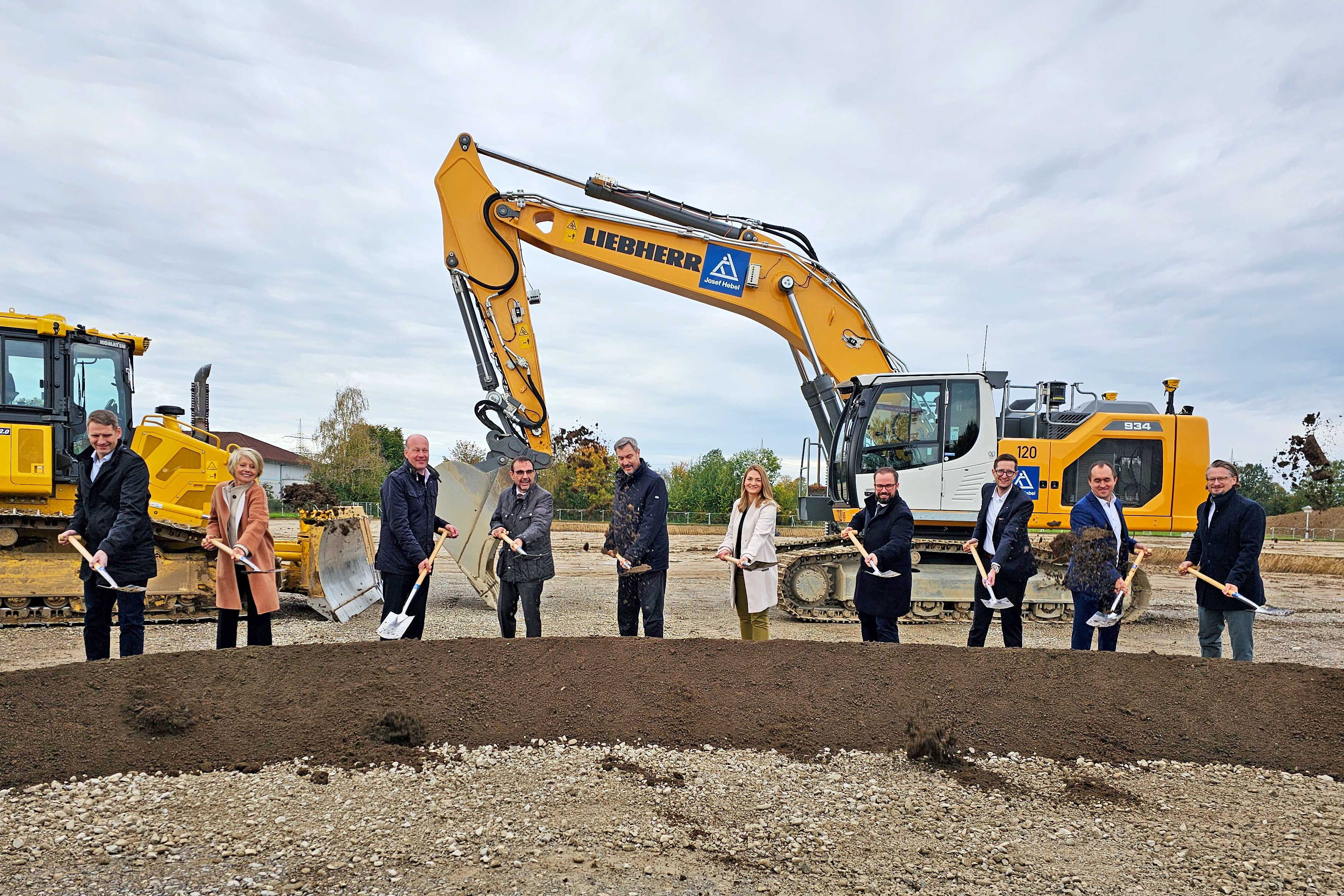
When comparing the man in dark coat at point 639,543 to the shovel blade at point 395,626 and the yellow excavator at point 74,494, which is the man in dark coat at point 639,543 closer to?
the shovel blade at point 395,626

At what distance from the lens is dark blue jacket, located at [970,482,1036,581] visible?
4895 millimetres

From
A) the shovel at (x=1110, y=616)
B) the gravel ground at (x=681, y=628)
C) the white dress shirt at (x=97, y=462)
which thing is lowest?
the gravel ground at (x=681, y=628)

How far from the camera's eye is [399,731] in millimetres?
3543

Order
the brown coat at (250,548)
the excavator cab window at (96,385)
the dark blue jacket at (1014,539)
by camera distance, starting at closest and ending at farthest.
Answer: the brown coat at (250,548)
the dark blue jacket at (1014,539)
the excavator cab window at (96,385)

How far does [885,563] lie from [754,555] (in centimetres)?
81

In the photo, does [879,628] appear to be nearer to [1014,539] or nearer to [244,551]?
[1014,539]

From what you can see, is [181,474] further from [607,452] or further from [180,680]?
[607,452]

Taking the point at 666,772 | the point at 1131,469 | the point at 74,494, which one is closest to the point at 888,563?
the point at 666,772

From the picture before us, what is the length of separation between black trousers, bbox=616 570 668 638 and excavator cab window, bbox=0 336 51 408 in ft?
20.9

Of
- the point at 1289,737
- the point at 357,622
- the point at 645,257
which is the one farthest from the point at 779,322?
the point at 1289,737

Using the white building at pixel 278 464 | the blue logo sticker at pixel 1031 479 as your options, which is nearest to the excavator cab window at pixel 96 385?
the blue logo sticker at pixel 1031 479

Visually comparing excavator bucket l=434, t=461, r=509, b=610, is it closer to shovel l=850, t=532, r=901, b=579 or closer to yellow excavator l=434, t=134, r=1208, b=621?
yellow excavator l=434, t=134, r=1208, b=621

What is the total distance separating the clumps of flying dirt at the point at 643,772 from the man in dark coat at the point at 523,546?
5.52 ft

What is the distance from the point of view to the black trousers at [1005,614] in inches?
195
